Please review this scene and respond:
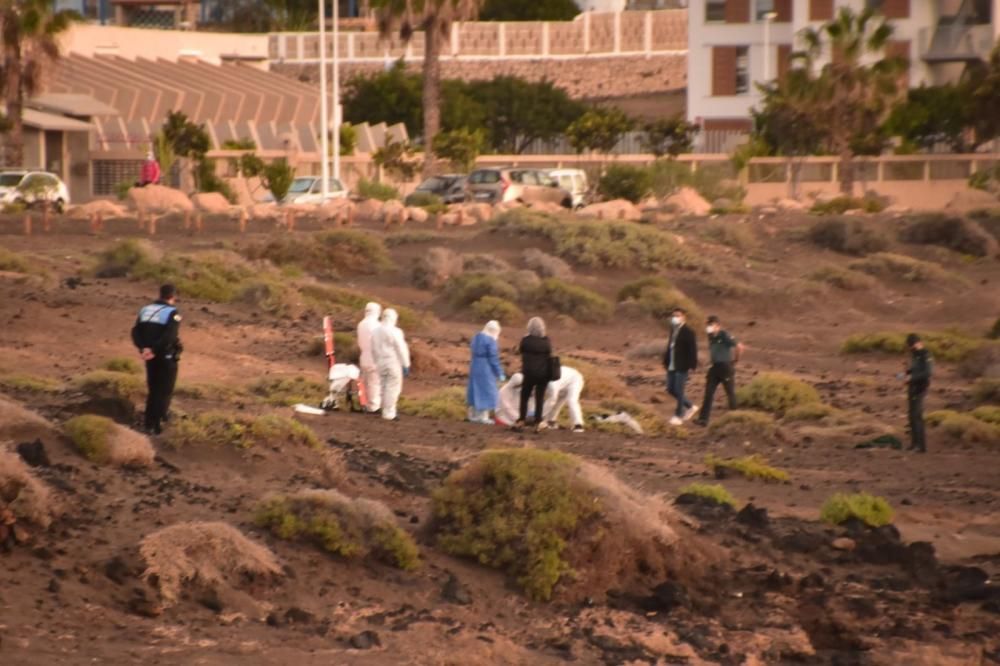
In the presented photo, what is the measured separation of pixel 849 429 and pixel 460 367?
21.0 feet

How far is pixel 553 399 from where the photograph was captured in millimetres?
22297

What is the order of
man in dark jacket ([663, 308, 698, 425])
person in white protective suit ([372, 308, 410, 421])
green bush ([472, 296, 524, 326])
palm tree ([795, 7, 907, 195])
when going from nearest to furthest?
person in white protective suit ([372, 308, 410, 421]), man in dark jacket ([663, 308, 698, 425]), green bush ([472, 296, 524, 326]), palm tree ([795, 7, 907, 195])

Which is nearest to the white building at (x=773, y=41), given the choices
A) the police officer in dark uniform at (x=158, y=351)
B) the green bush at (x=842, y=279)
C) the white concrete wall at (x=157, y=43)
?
the white concrete wall at (x=157, y=43)

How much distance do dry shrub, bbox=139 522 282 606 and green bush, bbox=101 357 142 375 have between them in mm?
10244

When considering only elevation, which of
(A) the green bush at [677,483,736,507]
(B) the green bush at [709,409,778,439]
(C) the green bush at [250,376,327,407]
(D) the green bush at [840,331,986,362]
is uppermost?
(C) the green bush at [250,376,327,407]

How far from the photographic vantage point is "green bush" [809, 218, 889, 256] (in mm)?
45500

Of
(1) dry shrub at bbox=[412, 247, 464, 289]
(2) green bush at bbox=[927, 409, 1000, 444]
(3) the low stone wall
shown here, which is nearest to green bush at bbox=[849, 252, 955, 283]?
(1) dry shrub at bbox=[412, 247, 464, 289]

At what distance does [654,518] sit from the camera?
15586mm

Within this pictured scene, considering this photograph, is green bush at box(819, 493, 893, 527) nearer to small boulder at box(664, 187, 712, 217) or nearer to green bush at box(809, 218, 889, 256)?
green bush at box(809, 218, 889, 256)

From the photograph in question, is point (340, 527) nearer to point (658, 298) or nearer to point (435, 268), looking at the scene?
point (658, 298)

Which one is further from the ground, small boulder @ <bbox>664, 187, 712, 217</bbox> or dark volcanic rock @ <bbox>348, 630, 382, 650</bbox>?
small boulder @ <bbox>664, 187, 712, 217</bbox>

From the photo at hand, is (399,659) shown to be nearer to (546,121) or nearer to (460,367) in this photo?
(460,367)

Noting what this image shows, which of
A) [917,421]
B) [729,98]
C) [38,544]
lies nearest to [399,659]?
[38,544]

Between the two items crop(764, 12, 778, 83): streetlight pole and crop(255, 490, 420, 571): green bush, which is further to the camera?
crop(764, 12, 778, 83): streetlight pole
